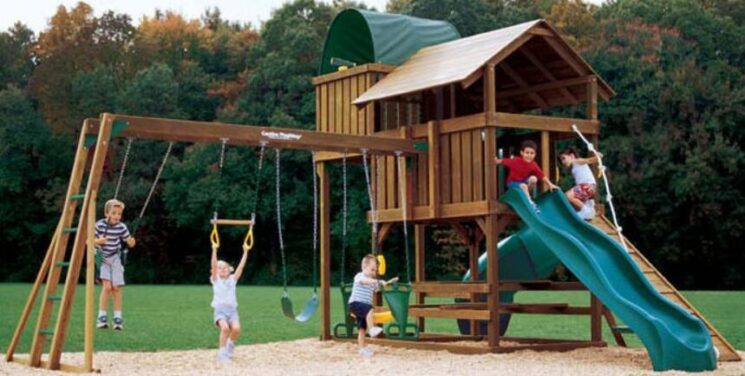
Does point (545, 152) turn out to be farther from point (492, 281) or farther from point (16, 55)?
point (16, 55)

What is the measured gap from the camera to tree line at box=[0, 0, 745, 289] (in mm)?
43094

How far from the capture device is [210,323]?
23.7m

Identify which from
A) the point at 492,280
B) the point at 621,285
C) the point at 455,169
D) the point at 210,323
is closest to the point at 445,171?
the point at 455,169

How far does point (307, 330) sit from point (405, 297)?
7.02 m

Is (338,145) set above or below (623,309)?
above

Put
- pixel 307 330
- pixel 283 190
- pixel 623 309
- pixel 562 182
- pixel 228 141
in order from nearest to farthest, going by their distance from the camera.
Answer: pixel 623 309 → pixel 228 141 → pixel 307 330 → pixel 562 182 → pixel 283 190

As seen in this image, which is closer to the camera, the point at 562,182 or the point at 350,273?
the point at 562,182

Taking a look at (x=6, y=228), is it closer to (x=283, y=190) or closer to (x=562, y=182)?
(x=283, y=190)

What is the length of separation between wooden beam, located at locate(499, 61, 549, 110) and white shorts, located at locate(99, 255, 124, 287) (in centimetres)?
741

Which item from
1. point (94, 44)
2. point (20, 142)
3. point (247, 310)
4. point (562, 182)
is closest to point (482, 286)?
point (247, 310)

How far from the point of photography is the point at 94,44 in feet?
186

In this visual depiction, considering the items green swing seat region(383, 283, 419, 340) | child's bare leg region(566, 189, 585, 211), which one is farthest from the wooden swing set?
child's bare leg region(566, 189, 585, 211)

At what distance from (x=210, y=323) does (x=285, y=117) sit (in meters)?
25.1

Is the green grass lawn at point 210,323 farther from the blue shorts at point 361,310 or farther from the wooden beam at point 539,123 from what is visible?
the wooden beam at point 539,123
